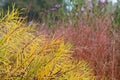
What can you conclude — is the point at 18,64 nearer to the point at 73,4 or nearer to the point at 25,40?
the point at 25,40

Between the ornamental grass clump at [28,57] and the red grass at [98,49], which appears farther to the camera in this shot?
the red grass at [98,49]

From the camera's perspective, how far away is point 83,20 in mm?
7500

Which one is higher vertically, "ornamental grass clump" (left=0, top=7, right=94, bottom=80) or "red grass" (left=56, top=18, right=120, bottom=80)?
"ornamental grass clump" (left=0, top=7, right=94, bottom=80)

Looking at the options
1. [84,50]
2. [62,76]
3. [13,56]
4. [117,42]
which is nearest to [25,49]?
[13,56]

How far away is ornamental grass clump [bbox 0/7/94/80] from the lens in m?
2.85

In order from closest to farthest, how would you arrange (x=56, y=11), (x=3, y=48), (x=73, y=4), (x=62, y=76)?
1. (x=3, y=48)
2. (x=62, y=76)
3. (x=73, y=4)
4. (x=56, y=11)

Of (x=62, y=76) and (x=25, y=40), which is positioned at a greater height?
(x=25, y=40)

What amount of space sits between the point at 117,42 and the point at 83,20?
1.50 m

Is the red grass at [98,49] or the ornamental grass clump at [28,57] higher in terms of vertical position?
the ornamental grass clump at [28,57]

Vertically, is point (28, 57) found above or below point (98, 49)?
above

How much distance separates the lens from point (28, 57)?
9.46 ft

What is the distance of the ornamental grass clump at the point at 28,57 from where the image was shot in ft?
9.34

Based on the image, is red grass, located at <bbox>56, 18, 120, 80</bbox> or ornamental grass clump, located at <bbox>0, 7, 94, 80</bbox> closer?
ornamental grass clump, located at <bbox>0, 7, 94, 80</bbox>

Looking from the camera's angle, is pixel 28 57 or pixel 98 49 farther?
pixel 98 49
